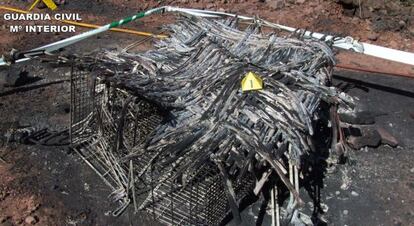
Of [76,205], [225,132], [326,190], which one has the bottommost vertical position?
[76,205]

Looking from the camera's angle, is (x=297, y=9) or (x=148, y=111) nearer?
(x=148, y=111)

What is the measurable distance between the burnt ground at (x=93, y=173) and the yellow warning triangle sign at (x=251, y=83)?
141 cm

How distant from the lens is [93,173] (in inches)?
217

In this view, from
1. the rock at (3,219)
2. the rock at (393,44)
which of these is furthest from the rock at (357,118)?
the rock at (3,219)

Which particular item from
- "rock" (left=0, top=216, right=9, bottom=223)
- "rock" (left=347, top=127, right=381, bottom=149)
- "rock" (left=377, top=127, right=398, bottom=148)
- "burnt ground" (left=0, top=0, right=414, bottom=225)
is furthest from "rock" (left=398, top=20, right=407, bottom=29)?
"rock" (left=0, top=216, right=9, bottom=223)

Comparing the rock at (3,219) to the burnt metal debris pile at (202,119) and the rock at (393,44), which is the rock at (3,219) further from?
the rock at (393,44)

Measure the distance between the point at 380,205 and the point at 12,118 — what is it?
4.40m

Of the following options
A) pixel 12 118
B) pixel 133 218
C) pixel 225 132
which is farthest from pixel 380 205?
pixel 12 118

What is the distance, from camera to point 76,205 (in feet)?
16.7

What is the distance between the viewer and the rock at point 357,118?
638cm

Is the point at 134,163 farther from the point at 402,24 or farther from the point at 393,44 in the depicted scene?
the point at 402,24

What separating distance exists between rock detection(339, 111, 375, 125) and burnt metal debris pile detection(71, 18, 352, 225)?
0.89m

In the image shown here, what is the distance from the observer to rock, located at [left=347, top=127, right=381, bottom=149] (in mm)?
6031

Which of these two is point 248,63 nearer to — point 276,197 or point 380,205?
point 276,197
